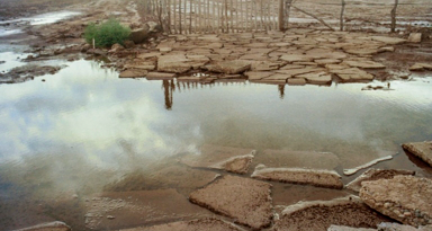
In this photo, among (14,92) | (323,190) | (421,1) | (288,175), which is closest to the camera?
(323,190)

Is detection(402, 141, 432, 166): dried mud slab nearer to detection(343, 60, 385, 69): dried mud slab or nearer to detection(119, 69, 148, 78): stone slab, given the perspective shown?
detection(343, 60, 385, 69): dried mud slab

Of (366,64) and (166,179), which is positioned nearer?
(166,179)

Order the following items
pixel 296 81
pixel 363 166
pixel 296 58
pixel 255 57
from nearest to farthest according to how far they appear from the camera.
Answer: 1. pixel 363 166
2. pixel 296 81
3. pixel 296 58
4. pixel 255 57

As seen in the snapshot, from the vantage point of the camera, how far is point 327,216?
2.25 m

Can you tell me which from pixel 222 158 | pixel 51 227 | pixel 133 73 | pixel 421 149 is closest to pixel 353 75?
pixel 421 149

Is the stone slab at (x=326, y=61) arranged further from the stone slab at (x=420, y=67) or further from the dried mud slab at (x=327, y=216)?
the dried mud slab at (x=327, y=216)

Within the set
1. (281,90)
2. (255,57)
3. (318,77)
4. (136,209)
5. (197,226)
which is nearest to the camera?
(197,226)

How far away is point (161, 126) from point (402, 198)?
227 centimetres

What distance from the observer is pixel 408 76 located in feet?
17.0

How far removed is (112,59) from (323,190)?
5.25 meters

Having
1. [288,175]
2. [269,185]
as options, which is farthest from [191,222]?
[288,175]

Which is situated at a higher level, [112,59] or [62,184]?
[112,59]

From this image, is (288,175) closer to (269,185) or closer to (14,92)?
(269,185)

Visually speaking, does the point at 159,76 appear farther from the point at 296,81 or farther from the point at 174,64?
the point at 296,81
